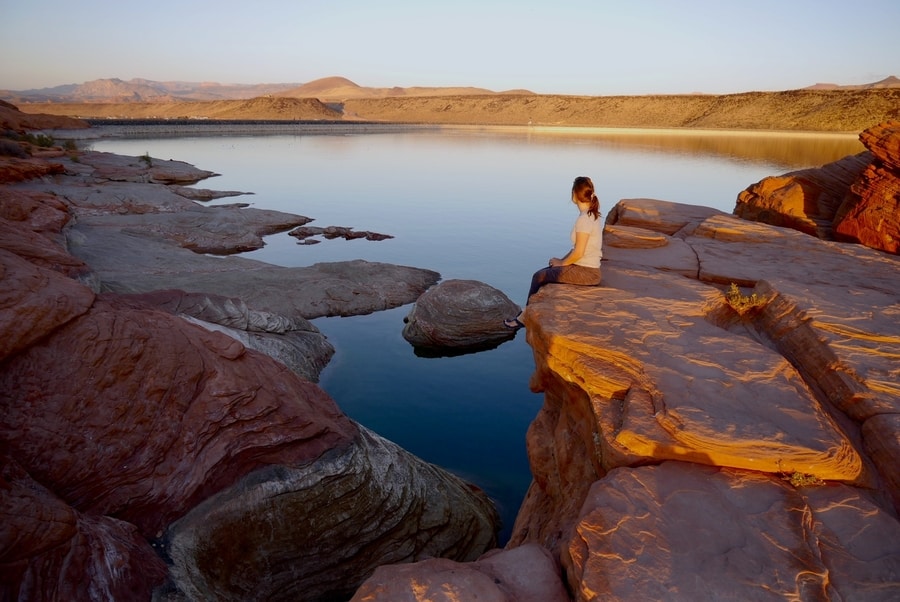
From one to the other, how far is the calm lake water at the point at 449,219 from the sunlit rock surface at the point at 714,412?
362cm

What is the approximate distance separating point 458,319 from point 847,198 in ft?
28.0

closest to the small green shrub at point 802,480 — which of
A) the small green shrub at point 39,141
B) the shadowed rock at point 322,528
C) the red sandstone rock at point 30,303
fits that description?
the shadowed rock at point 322,528

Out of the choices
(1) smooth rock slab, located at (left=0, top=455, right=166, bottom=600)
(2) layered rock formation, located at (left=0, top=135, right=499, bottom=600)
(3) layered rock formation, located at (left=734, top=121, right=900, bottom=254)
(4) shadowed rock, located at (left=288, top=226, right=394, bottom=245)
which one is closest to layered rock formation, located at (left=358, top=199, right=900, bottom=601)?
(2) layered rock formation, located at (left=0, top=135, right=499, bottom=600)

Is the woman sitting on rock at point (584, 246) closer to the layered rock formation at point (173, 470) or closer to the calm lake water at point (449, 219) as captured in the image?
the layered rock formation at point (173, 470)

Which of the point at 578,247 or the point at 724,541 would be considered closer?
the point at 724,541

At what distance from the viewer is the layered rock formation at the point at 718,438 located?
3010mm

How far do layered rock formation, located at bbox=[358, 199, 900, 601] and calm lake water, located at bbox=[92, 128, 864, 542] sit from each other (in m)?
3.70

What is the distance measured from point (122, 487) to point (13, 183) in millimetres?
20986

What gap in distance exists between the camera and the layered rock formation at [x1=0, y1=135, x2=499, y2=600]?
387cm

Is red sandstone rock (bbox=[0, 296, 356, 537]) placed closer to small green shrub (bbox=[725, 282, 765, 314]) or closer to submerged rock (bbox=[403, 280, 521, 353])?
small green shrub (bbox=[725, 282, 765, 314])

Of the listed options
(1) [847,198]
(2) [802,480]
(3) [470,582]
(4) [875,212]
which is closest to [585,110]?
(1) [847,198]

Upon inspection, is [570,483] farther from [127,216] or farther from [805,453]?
[127,216]

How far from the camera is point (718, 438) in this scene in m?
3.72

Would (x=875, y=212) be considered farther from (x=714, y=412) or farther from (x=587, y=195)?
(x=714, y=412)
